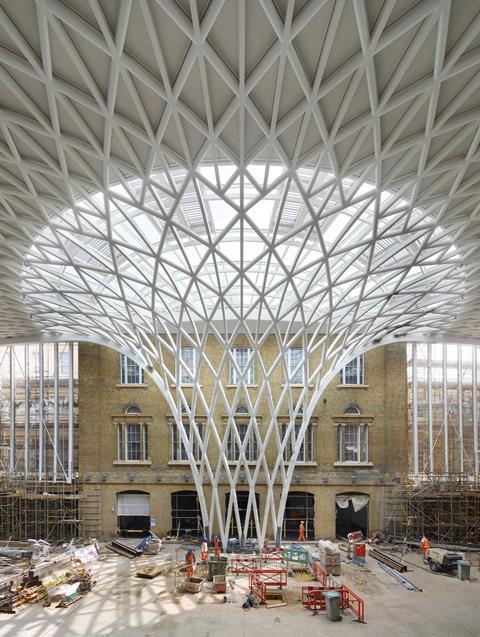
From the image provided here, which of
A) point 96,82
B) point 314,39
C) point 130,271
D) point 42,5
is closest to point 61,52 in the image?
point 96,82

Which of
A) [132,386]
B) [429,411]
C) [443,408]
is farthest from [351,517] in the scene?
[132,386]

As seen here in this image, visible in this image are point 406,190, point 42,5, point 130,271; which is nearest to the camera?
point 42,5

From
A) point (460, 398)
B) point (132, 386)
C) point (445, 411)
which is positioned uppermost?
point (132, 386)

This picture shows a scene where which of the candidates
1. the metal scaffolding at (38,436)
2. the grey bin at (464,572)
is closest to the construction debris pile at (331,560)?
the grey bin at (464,572)

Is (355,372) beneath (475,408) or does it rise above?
above

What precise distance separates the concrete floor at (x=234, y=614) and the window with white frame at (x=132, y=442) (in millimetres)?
13172

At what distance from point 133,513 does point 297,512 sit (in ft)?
42.3

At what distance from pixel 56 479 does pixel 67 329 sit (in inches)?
494

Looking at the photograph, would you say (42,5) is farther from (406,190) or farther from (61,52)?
(406,190)

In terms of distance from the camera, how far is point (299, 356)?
40594mm

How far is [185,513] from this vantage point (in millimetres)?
38562

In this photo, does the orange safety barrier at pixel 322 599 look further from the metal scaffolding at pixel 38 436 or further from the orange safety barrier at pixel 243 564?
the metal scaffolding at pixel 38 436

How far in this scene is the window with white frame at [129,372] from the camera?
4006cm

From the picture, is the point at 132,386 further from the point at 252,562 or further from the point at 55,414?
Answer: the point at 252,562
